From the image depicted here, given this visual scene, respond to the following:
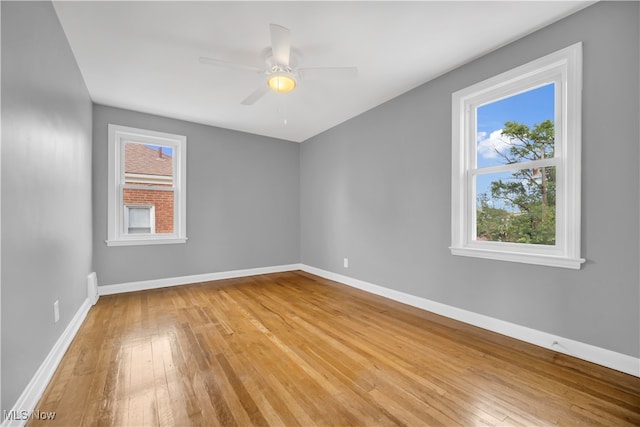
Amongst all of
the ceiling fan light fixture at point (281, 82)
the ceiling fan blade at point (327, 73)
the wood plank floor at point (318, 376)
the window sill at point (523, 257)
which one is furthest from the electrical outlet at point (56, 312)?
the window sill at point (523, 257)

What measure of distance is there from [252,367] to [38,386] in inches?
47.7

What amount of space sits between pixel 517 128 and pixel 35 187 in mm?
3640

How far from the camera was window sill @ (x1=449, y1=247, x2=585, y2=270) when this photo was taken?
1.99 meters

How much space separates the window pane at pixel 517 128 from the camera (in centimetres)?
222

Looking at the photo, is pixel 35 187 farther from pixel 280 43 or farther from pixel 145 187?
pixel 145 187

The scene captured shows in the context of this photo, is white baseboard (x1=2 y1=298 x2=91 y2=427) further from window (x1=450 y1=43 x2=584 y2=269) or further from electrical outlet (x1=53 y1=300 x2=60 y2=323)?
window (x1=450 y1=43 x2=584 y2=269)

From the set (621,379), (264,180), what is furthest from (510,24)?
(264,180)

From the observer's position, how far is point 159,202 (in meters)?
4.07

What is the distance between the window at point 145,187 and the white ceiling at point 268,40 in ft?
2.18

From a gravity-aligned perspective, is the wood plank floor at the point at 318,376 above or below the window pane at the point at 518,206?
below

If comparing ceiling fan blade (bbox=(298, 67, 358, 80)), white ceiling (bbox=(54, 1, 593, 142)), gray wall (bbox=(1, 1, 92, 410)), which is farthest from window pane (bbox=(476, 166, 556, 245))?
gray wall (bbox=(1, 1, 92, 410))

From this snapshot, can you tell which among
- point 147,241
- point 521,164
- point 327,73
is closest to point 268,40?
→ point 327,73

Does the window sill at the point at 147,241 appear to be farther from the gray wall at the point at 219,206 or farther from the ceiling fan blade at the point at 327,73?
the ceiling fan blade at the point at 327,73

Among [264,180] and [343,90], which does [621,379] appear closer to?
[343,90]
